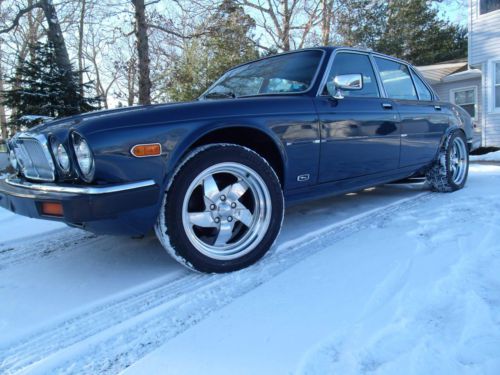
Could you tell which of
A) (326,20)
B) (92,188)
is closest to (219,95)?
(92,188)

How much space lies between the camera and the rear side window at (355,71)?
3.43 m

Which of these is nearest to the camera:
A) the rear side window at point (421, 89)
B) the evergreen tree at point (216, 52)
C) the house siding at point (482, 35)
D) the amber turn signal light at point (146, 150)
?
the amber turn signal light at point (146, 150)

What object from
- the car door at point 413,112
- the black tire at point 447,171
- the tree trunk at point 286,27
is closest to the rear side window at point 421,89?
the car door at point 413,112

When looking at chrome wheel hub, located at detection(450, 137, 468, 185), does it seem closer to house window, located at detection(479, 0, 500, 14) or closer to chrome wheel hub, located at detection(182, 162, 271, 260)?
chrome wheel hub, located at detection(182, 162, 271, 260)

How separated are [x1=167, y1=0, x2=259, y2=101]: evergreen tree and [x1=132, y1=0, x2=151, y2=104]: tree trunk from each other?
3242 millimetres

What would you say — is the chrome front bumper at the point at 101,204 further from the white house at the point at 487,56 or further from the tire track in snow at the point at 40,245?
the white house at the point at 487,56

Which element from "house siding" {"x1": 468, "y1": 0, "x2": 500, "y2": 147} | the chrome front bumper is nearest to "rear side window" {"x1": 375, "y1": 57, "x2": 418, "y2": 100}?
the chrome front bumper

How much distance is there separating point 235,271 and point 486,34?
12974mm

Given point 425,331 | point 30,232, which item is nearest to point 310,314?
point 425,331

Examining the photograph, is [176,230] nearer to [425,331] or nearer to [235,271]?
[235,271]

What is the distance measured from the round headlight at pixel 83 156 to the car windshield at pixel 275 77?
5.40 feet

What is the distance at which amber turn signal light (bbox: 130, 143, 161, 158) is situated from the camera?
7.31ft

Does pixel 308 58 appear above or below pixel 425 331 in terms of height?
above

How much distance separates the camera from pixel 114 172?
219 cm
